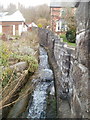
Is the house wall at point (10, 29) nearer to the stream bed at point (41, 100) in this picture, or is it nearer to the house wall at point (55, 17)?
the stream bed at point (41, 100)

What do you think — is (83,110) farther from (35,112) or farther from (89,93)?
(35,112)

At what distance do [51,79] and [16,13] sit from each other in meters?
20.1

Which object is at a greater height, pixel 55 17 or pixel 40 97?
pixel 55 17

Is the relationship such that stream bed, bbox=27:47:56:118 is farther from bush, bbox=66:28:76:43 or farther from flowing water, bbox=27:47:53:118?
bush, bbox=66:28:76:43

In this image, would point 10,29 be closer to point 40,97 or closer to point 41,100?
point 40,97

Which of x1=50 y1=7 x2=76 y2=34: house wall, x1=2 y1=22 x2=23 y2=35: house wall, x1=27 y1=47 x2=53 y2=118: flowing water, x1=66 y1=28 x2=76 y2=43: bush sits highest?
x1=50 y1=7 x2=76 y2=34: house wall

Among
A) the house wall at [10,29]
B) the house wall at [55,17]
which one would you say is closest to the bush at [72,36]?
the house wall at [10,29]

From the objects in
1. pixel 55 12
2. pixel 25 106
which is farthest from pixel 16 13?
pixel 25 106

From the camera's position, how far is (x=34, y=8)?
23.1 meters

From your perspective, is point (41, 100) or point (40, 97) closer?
point (41, 100)

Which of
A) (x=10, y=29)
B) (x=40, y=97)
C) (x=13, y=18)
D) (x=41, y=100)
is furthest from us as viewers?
(x=13, y=18)

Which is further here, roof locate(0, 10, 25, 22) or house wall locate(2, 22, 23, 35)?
roof locate(0, 10, 25, 22)

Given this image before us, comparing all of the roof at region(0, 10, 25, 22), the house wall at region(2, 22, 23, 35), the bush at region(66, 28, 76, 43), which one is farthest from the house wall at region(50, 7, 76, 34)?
the bush at region(66, 28, 76, 43)

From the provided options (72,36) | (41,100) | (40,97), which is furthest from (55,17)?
(41,100)
